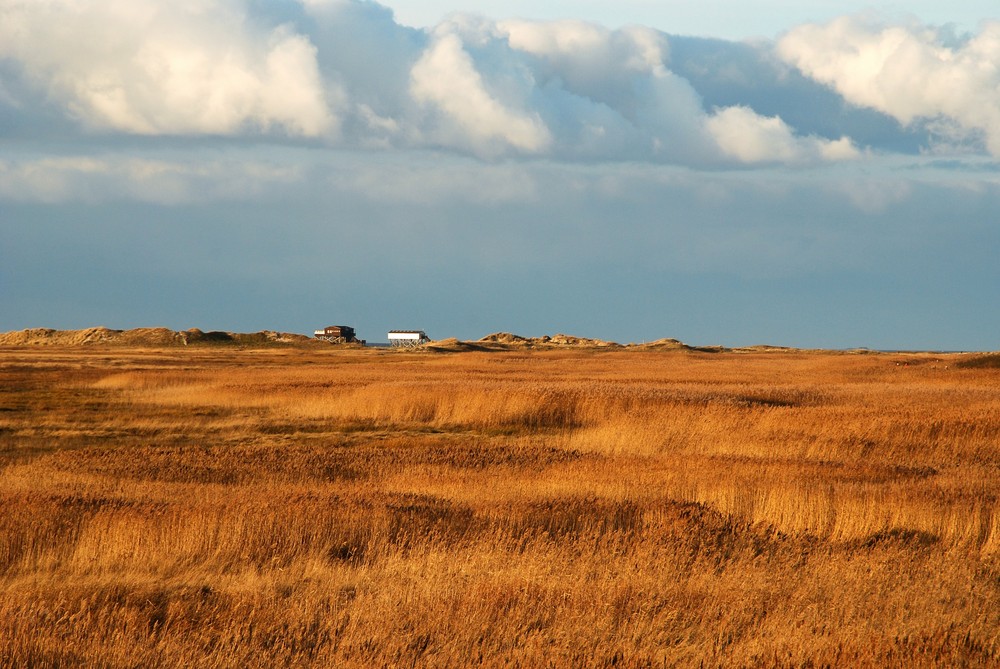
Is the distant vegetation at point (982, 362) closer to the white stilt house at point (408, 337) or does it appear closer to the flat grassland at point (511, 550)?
the flat grassland at point (511, 550)

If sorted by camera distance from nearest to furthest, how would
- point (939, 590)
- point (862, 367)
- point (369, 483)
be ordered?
point (939, 590), point (369, 483), point (862, 367)

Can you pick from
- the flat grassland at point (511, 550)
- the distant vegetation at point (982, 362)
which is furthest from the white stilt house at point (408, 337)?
the flat grassland at point (511, 550)

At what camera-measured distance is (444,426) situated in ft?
105

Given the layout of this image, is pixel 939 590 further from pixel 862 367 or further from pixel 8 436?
pixel 862 367

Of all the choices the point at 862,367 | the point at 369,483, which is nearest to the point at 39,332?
the point at 862,367

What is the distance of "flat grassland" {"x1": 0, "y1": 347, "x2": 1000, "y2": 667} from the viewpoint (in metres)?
→ 8.84

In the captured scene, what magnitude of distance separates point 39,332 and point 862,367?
137 metres

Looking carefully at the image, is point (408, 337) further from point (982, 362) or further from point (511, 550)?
point (511, 550)

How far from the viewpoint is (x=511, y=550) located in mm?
12398

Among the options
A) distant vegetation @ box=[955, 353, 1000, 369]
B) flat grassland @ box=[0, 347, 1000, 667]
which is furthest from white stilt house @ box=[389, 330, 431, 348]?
flat grassland @ box=[0, 347, 1000, 667]

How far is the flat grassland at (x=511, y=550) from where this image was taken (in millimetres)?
8836

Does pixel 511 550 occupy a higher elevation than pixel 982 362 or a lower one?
lower

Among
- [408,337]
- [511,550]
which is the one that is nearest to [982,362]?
[511,550]

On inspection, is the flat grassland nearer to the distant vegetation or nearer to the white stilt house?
the distant vegetation
